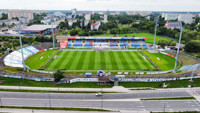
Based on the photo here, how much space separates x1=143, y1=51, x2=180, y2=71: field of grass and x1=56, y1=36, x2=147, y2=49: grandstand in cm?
1817

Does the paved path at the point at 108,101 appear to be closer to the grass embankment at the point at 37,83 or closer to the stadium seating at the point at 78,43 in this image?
the grass embankment at the point at 37,83

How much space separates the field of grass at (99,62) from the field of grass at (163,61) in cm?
275

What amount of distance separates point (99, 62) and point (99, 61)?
1.14 meters

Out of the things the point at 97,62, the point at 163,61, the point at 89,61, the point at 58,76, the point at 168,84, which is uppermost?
the point at 163,61

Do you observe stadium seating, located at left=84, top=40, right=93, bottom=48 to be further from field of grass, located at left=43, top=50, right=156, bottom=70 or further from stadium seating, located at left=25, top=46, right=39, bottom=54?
stadium seating, located at left=25, top=46, right=39, bottom=54

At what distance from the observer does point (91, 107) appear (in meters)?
28.0

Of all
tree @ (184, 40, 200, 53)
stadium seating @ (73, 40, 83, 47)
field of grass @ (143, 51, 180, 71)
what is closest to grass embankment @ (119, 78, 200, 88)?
field of grass @ (143, 51, 180, 71)

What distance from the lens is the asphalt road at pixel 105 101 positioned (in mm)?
28005

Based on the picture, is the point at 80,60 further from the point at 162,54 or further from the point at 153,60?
the point at 162,54

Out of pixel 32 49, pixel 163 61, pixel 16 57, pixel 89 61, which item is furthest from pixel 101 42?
pixel 16 57

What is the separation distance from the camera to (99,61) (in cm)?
5472

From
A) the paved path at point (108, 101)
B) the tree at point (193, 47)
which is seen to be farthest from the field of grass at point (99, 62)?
the tree at point (193, 47)

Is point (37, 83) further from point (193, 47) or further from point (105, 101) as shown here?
point (193, 47)

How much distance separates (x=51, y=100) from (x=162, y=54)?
50.8 metres
